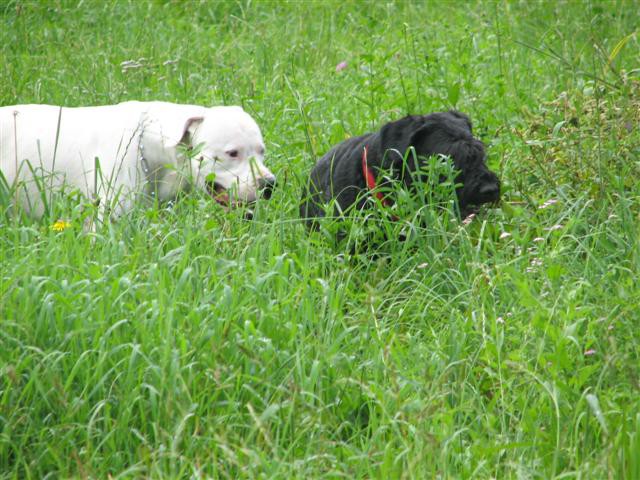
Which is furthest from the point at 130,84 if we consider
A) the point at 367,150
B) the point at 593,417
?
the point at 593,417

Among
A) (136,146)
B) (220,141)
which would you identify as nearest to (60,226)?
(136,146)

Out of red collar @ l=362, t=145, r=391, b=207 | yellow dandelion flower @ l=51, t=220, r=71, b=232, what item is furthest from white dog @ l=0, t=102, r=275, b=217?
yellow dandelion flower @ l=51, t=220, r=71, b=232

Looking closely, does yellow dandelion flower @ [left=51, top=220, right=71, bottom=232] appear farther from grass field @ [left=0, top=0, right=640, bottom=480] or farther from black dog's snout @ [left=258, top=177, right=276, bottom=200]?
black dog's snout @ [left=258, top=177, right=276, bottom=200]

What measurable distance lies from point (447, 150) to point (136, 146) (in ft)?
4.72

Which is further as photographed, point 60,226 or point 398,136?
point 398,136

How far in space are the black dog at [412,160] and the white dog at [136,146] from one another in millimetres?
347

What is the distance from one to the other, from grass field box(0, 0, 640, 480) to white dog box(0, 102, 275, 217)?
0.27 m

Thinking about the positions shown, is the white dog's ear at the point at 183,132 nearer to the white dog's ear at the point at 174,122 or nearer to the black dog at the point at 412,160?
the white dog's ear at the point at 174,122

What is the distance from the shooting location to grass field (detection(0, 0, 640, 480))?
8.63ft

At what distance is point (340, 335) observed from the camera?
307 cm

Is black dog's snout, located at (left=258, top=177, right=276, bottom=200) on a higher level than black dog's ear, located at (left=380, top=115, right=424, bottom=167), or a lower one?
lower

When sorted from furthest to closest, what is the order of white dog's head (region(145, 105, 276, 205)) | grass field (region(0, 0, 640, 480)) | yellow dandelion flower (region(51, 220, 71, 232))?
white dog's head (region(145, 105, 276, 205)) → yellow dandelion flower (region(51, 220, 71, 232)) → grass field (region(0, 0, 640, 480))

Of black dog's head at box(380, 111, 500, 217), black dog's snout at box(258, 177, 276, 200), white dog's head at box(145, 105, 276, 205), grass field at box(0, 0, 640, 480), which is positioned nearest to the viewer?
grass field at box(0, 0, 640, 480)

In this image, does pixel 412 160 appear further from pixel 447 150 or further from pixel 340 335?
pixel 340 335
